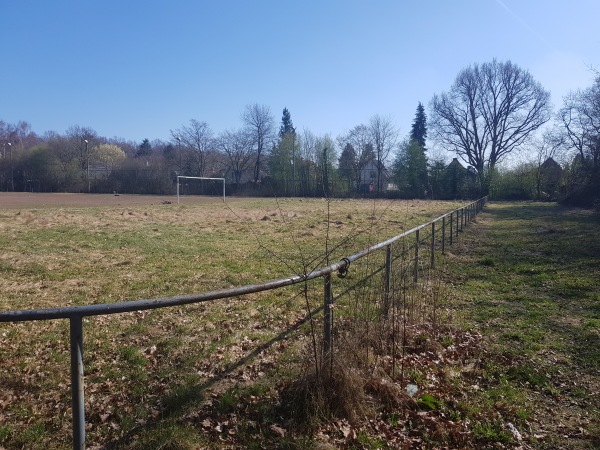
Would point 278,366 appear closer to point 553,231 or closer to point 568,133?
point 553,231

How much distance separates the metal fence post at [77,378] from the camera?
2160mm

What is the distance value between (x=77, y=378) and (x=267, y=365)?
263 cm

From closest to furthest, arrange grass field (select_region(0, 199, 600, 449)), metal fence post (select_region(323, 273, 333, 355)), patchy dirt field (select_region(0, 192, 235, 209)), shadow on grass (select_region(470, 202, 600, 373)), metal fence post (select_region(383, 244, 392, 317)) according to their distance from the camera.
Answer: grass field (select_region(0, 199, 600, 449)) < metal fence post (select_region(323, 273, 333, 355)) < metal fence post (select_region(383, 244, 392, 317)) < shadow on grass (select_region(470, 202, 600, 373)) < patchy dirt field (select_region(0, 192, 235, 209))

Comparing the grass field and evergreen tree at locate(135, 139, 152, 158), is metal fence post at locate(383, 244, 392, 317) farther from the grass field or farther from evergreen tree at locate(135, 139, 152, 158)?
evergreen tree at locate(135, 139, 152, 158)

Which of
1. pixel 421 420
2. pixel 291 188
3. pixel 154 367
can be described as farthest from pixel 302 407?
pixel 291 188

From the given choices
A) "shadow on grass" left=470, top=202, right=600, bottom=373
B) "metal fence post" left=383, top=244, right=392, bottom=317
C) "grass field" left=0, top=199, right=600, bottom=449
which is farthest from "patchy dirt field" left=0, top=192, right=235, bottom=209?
"metal fence post" left=383, top=244, right=392, bottom=317

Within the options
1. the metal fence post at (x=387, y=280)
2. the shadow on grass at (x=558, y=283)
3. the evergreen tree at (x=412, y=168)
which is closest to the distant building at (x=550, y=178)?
the evergreen tree at (x=412, y=168)

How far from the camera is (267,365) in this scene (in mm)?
4602

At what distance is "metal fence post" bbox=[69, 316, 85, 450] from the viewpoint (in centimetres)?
216

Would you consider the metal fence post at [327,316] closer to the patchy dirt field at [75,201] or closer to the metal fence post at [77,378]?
the metal fence post at [77,378]

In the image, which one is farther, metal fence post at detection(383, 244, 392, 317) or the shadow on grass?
the shadow on grass

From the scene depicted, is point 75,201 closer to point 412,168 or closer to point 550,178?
point 412,168

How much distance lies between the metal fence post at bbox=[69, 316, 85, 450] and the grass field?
0.91 metres

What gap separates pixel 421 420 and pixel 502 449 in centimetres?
59
